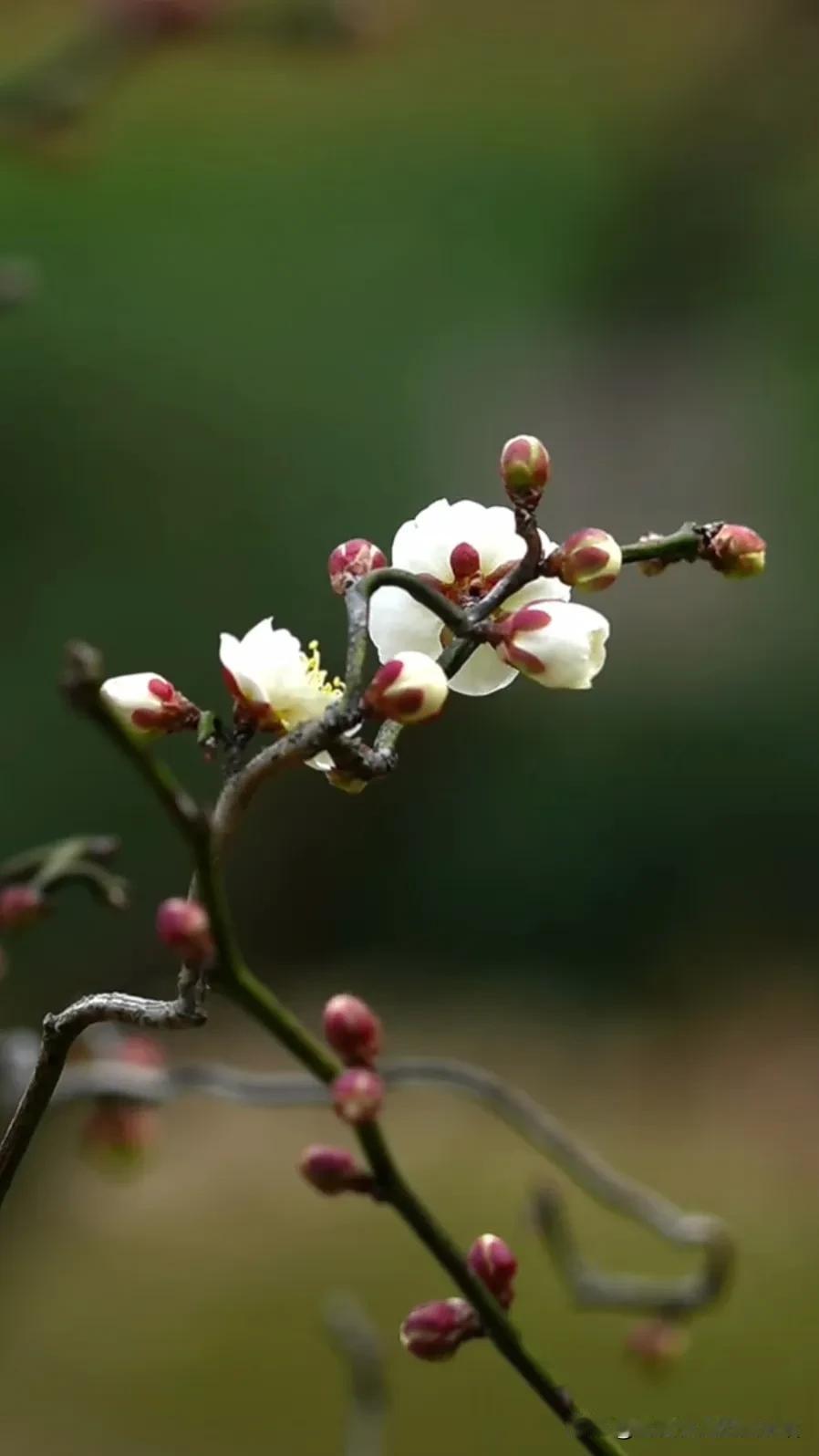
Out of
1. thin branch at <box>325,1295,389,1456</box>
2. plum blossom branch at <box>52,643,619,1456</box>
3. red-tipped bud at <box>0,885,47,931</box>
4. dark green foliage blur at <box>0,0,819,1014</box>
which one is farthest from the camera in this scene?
dark green foliage blur at <box>0,0,819,1014</box>

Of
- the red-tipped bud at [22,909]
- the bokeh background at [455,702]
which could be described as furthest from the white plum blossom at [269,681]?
the bokeh background at [455,702]

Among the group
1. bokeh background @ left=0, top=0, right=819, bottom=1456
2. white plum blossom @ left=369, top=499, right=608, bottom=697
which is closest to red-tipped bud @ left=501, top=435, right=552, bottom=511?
white plum blossom @ left=369, top=499, right=608, bottom=697

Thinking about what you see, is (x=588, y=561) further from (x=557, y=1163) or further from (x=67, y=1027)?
(x=557, y=1163)

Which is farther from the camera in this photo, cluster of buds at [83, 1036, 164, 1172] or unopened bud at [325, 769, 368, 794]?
cluster of buds at [83, 1036, 164, 1172]

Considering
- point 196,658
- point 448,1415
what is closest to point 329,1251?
point 448,1415

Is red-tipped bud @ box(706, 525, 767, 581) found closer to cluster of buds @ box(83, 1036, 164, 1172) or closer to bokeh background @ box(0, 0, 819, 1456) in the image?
cluster of buds @ box(83, 1036, 164, 1172)

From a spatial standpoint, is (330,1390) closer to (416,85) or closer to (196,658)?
(196,658)

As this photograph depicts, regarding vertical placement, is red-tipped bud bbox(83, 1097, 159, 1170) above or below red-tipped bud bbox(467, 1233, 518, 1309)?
below
